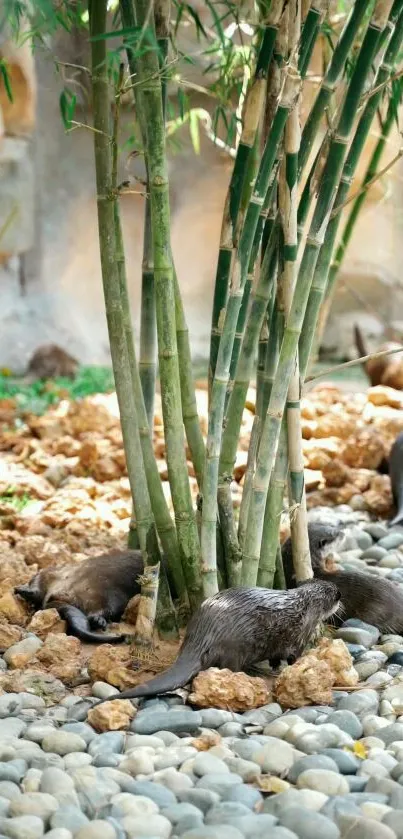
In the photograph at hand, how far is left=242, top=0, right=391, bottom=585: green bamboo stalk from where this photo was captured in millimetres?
2332

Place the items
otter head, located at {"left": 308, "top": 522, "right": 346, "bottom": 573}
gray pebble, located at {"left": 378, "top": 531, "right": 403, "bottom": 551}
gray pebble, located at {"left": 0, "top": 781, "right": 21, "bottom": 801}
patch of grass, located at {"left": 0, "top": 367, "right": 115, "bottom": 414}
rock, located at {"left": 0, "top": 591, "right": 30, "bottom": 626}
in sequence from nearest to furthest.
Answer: gray pebble, located at {"left": 0, "top": 781, "right": 21, "bottom": 801} → rock, located at {"left": 0, "top": 591, "right": 30, "bottom": 626} → otter head, located at {"left": 308, "top": 522, "right": 346, "bottom": 573} → gray pebble, located at {"left": 378, "top": 531, "right": 403, "bottom": 551} → patch of grass, located at {"left": 0, "top": 367, "right": 115, "bottom": 414}

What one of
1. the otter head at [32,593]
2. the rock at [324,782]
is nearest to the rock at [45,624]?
the otter head at [32,593]

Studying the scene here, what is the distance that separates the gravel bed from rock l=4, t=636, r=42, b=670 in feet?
0.60

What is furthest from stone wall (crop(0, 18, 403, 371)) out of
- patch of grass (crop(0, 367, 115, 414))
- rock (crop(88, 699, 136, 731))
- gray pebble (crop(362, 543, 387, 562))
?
rock (crop(88, 699, 136, 731))

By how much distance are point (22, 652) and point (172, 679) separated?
0.43 m

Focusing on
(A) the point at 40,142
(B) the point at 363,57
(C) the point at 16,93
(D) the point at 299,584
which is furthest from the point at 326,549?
(A) the point at 40,142

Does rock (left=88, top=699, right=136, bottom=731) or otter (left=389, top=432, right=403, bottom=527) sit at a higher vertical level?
otter (left=389, top=432, right=403, bottom=527)

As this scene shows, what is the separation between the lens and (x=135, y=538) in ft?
9.70

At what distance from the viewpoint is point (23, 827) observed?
1601 millimetres

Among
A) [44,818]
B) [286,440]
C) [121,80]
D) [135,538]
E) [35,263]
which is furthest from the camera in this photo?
[35,263]

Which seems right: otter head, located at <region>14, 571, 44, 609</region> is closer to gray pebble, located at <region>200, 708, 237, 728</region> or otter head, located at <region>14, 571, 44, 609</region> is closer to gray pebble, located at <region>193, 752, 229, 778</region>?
gray pebble, located at <region>200, 708, 237, 728</region>

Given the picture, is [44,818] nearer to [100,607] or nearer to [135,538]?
[100,607]

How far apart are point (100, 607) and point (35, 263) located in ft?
20.5

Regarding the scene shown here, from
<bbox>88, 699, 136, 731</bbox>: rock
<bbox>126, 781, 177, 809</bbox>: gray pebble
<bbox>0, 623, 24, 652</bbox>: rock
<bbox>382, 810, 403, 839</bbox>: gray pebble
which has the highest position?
<bbox>0, 623, 24, 652</bbox>: rock
